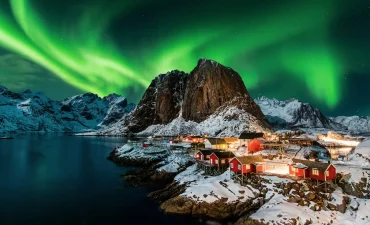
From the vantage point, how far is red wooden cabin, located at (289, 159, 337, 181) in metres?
44.3

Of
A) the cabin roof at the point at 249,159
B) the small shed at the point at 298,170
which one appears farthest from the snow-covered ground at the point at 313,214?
the cabin roof at the point at 249,159

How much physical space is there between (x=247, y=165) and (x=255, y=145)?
27204mm

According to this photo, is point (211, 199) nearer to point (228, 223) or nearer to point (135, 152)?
point (228, 223)

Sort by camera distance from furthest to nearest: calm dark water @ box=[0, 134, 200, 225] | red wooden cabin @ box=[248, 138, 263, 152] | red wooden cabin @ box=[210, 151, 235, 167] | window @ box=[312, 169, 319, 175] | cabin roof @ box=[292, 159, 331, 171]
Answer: red wooden cabin @ box=[248, 138, 263, 152] < red wooden cabin @ box=[210, 151, 235, 167] < window @ box=[312, 169, 319, 175] < cabin roof @ box=[292, 159, 331, 171] < calm dark water @ box=[0, 134, 200, 225]

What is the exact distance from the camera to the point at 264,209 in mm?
40125

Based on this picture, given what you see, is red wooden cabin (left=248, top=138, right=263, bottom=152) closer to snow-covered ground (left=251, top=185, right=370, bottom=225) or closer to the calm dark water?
the calm dark water

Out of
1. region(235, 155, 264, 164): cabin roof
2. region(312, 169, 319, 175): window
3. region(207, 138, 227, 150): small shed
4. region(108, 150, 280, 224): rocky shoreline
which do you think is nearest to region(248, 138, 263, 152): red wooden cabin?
region(207, 138, 227, 150): small shed

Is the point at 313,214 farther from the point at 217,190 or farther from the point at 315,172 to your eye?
the point at 217,190

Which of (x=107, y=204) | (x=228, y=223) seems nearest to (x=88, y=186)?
(x=107, y=204)

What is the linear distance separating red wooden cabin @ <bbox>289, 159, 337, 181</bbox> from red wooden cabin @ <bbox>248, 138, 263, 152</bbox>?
26068mm

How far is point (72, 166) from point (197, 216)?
67.1 m

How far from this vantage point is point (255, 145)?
77.1 m

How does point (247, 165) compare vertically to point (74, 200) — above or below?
above

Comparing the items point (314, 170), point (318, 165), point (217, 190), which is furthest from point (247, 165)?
point (318, 165)
